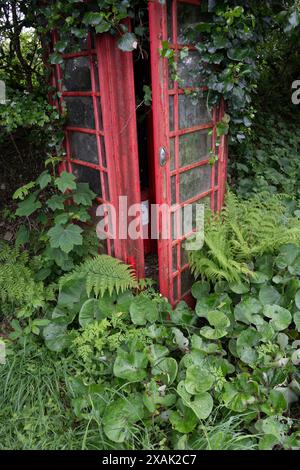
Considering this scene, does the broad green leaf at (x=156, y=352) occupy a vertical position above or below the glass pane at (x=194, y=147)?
below

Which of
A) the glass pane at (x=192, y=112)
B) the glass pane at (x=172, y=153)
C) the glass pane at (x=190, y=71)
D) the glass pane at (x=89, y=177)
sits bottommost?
the glass pane at (x=89, y=177)

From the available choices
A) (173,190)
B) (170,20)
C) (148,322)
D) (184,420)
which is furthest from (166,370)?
(170,20)

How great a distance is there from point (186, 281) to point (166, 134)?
47.2 inches

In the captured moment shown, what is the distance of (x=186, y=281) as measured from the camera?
117 inches

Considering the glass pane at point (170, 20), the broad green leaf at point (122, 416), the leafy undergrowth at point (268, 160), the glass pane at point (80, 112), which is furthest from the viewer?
the leafy undergrowth at point (268, 160)

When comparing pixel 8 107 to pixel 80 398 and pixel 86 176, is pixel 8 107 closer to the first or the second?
pixel 86 176

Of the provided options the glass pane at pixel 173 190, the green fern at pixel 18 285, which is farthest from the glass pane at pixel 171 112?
the green fern at pixel 18 285

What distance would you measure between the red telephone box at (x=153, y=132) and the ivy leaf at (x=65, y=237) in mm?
291

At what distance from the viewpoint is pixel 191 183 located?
2826 millimetres

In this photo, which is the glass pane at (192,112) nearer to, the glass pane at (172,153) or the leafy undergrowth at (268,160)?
the glass pane at (172,153)

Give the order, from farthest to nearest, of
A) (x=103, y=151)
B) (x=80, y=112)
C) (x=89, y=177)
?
1. (x=89, y=177)
2. (x=80, y=112)
3. (x=103, y=151)

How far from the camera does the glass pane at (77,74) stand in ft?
8.32

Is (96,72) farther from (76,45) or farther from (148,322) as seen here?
(148,322)

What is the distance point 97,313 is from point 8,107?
1.69m
